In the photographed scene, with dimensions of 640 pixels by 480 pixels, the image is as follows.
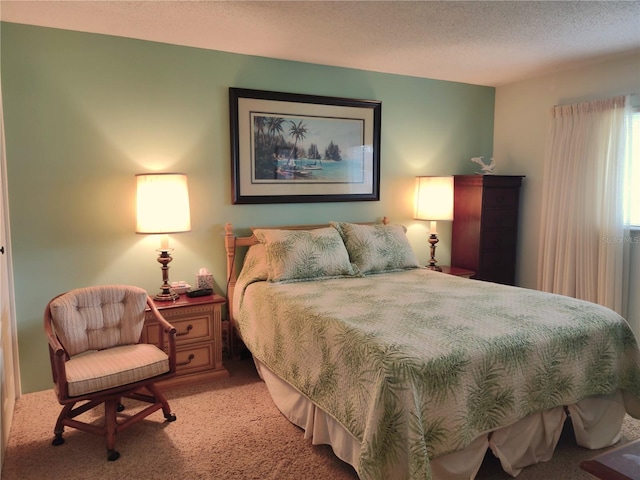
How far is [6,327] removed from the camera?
8.98 feet

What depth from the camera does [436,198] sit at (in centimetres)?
420

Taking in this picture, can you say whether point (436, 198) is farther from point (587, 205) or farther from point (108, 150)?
point (108, 150)

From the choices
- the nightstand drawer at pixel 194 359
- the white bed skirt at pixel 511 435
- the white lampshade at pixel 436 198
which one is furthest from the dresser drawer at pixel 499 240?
the nightstand drawer at pixel 194 359

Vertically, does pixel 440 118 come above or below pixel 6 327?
above

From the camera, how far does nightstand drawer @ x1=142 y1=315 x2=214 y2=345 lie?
3070mm

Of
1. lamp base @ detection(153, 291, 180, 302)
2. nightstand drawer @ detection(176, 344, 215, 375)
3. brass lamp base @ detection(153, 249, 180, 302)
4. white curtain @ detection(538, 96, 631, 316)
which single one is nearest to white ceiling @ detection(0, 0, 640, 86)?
white curtain @ detection(538, 96, 631, 316)

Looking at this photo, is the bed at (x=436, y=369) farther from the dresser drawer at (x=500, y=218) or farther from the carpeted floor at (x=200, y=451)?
the dresser drawer at (x=500, y=218)

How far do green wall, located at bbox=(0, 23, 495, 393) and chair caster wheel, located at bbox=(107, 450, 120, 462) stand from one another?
1.11 metres

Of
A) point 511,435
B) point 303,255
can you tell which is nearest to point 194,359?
point 303,255

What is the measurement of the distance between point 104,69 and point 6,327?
5.85ft

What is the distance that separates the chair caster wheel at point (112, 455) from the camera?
232cm

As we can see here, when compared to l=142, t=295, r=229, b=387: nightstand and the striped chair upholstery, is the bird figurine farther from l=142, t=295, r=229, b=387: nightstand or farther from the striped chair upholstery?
the striped chair upholstery

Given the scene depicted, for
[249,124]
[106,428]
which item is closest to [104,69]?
[249,124]

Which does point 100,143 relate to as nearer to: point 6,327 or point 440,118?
point 6,327
